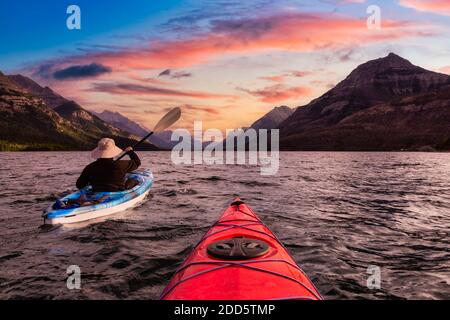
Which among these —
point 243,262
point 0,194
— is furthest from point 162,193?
point 243,262

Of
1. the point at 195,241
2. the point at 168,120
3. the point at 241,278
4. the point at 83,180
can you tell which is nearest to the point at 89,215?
the point at 83,180

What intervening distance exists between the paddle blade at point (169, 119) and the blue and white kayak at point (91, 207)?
5.23 metres

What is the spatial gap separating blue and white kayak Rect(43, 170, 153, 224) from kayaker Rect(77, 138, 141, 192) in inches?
11.2

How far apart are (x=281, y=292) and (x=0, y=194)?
59.4ft

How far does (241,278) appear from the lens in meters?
4.59

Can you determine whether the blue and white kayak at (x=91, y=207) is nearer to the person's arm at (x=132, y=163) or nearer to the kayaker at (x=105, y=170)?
A: the kayaker at (x=105, y=170)

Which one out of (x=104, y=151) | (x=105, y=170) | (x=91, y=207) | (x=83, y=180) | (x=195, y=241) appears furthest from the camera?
(x=105, y=170)

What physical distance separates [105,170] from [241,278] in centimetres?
838

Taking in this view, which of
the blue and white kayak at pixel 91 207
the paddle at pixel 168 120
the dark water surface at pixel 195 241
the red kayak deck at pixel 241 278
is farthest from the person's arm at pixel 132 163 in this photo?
the red kayak deck at pixel 241 278

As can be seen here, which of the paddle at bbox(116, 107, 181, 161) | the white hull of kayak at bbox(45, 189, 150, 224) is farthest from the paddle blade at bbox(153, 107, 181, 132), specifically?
the white hull of kayak at bbox(45, 189, 150, 224)

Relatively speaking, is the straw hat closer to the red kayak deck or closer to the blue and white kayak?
the blue and white kayak

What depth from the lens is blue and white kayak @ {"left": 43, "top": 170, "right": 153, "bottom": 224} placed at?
1020 cm

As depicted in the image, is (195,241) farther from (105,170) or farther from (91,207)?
(105,170)
